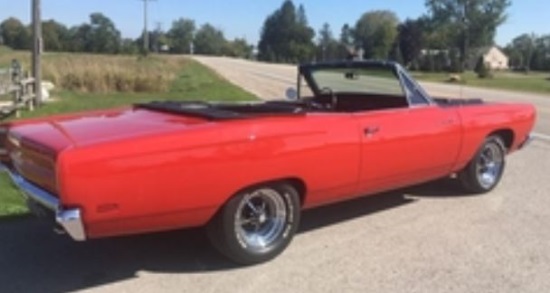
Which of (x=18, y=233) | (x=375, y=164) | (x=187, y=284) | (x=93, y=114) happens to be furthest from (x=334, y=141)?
(x=18, y=233)

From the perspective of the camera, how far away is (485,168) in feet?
21.2

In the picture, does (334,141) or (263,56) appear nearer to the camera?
(334,141)

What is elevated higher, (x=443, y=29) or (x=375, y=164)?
(x=443, y=29)

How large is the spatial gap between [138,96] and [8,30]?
311ft

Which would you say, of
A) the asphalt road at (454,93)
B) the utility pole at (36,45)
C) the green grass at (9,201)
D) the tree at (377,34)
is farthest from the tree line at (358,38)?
the green grass at (9,201)

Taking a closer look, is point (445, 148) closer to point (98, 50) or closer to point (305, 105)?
point (305, 105)

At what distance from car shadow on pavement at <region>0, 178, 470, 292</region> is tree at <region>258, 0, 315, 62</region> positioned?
111 m

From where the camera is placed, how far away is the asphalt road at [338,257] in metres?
4.02

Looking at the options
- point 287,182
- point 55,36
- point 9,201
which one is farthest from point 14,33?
point 287,182

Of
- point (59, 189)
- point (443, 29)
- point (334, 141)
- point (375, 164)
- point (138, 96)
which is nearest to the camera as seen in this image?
point (59, 189)

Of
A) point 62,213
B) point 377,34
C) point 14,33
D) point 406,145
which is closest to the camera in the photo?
point 62,213

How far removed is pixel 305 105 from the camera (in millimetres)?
5957

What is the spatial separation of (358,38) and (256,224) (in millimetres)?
118423

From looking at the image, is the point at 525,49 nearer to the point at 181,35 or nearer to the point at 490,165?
the point at 181,35
